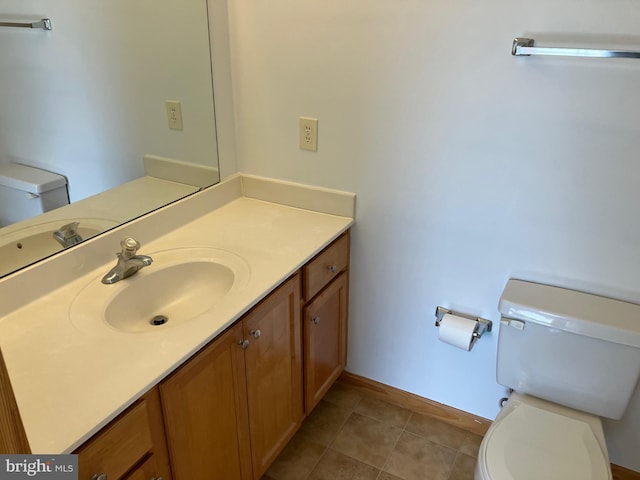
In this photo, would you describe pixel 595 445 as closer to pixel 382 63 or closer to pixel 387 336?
pixel 387 336

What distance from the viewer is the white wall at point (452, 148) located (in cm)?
150

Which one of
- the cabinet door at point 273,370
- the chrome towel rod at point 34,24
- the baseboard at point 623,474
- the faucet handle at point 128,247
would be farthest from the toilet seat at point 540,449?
the chrome towel rod at point 34,24

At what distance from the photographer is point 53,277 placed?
4.75ft

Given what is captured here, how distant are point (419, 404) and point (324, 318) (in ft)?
2.03

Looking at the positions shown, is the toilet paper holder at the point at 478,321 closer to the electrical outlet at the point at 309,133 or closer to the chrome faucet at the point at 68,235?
the electrical outlet at the point at 309,133

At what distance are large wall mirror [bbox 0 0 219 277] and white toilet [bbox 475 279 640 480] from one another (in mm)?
1269

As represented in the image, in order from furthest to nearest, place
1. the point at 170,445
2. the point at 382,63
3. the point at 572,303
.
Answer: the point at 382,63 < the point at 572,303 < the point at 170,445

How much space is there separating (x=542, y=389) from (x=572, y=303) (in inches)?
12.4

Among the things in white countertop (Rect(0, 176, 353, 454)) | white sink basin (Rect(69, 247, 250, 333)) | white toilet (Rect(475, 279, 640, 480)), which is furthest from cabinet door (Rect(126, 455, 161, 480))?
white toilet (Rect(475, 279, 640, 480))

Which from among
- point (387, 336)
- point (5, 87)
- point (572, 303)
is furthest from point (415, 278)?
point (5, 87)

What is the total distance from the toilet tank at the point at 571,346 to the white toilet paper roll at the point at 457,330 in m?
0.13

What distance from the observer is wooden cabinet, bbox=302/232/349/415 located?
1.81 metres

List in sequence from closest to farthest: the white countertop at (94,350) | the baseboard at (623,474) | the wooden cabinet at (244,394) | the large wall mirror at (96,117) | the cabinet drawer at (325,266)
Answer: the white countertop at (94,350), the wooden cabinet at (244,394), the large wall mirror at (96,117), the cabinet drawer at (325,266), the baseboard at (623,474)

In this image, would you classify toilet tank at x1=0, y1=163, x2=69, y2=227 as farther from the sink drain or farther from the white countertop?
the sink drain
